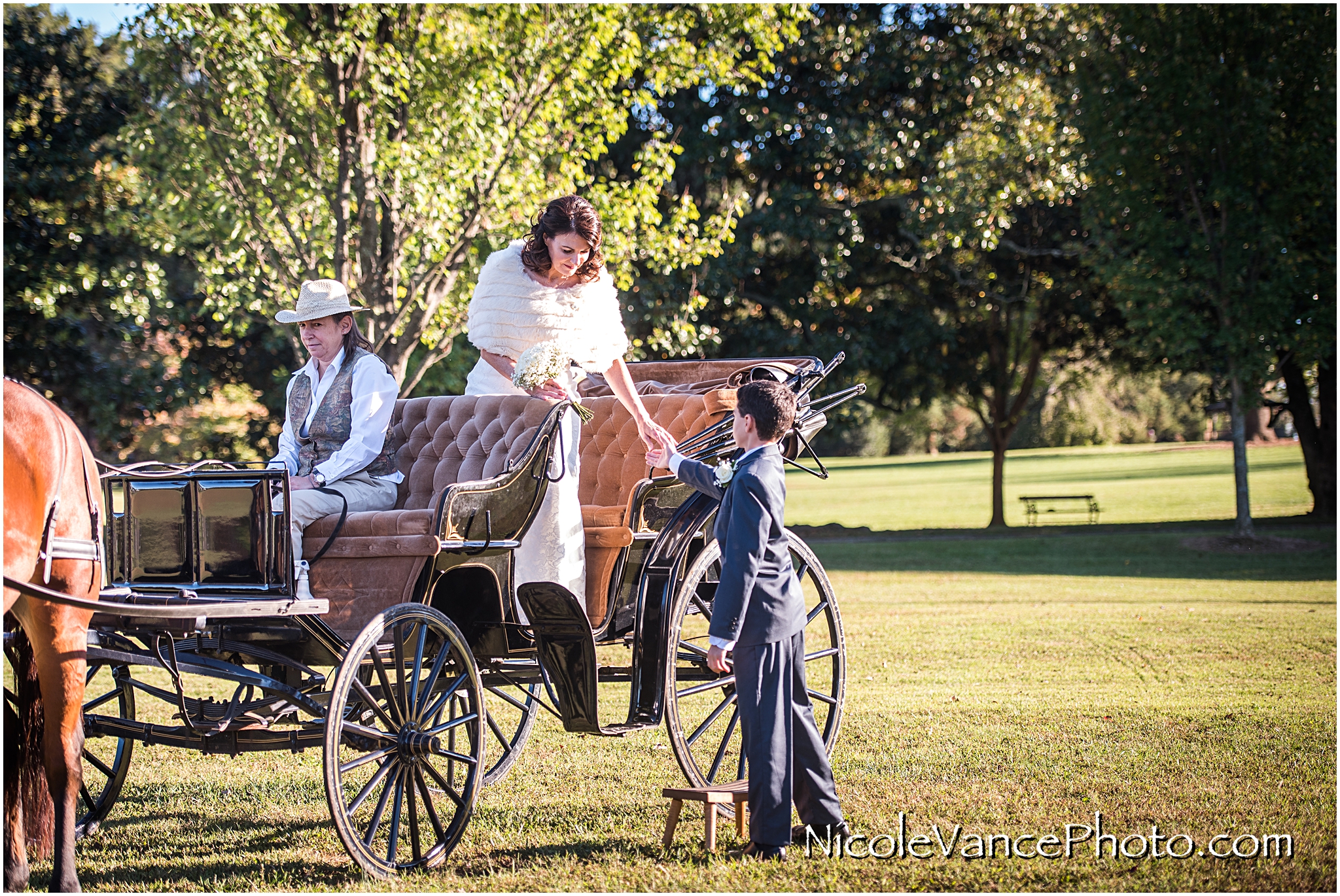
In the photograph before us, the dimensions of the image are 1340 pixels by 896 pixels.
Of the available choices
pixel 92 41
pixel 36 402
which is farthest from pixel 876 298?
pixel 36 402

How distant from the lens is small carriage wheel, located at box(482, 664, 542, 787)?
482 cm

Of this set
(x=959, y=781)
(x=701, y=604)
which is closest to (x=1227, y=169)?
(x=959, y=781)

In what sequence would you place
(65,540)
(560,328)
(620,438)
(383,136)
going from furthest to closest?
1. (383,136)
2. (620,438)
3. (560,328)
4. (65,540)

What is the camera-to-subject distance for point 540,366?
481 cm

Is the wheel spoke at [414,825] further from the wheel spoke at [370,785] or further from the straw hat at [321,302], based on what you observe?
the straw hat at [321,302]

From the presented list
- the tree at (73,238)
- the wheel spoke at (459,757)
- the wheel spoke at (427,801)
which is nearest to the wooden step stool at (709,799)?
the wheel spoke at (459,757)

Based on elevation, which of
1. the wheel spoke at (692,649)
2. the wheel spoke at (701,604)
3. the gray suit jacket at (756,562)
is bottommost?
the wheel spoke at (692,649)

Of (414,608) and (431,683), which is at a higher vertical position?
(414,608)

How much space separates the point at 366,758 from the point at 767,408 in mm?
1741

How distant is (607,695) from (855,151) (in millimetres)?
12059

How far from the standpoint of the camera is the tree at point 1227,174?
621 inches

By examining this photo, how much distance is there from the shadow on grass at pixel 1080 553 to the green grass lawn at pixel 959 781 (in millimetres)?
3961

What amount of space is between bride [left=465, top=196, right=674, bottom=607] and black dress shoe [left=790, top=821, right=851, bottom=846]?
1294mm

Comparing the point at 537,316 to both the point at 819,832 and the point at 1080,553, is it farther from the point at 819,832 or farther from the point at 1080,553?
Answer: the point at 1080,553
